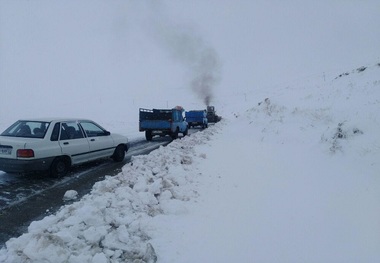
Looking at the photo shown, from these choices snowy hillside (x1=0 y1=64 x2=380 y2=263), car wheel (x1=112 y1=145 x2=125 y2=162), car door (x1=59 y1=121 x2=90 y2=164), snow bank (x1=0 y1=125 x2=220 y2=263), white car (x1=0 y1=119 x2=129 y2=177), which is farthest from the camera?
car wheel (x1=112 y1=145 x2=125 y2=162)

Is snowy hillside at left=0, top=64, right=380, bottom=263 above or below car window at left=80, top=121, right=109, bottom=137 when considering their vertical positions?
below

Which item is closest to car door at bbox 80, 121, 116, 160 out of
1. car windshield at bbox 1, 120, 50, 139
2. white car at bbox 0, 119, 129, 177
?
white car at bbox 0, 119, 129, 177

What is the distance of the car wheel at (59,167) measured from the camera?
7797mm

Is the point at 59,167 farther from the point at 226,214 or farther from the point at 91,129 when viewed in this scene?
the point at 226,214

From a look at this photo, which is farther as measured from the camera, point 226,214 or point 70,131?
point 70,131

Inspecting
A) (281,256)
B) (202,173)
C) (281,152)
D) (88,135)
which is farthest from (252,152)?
(281,256)

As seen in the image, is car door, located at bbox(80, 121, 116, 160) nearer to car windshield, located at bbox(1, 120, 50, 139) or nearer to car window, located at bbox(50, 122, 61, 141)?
car window, located at bbox(50, 122, 61, 141)

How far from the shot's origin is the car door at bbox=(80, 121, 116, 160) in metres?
9.28

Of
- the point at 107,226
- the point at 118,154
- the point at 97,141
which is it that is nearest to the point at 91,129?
the point at 97,141

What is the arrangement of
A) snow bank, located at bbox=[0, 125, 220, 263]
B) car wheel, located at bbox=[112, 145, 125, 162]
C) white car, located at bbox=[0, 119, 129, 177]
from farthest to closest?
car wheel, located at bbox=[112, 145, 125, 162], white car, located at bbox=[0, 119, 129, 177], snow bank, located at bbox=[0, 125, 220, 263]

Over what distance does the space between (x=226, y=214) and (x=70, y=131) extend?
5.42 meters

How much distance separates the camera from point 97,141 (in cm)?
955

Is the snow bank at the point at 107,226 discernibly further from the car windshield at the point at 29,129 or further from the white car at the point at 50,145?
the car windshield at the point at 29,129

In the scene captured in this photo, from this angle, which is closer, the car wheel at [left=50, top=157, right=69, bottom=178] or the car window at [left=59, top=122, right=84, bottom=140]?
the car wheel at [left=50, top=157, right=69, bottom=178]
